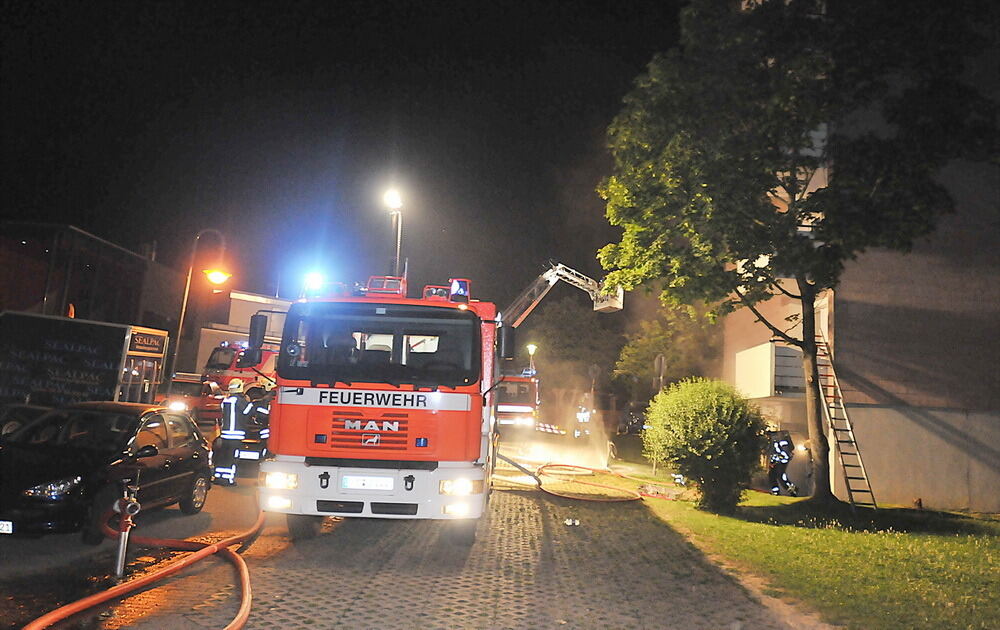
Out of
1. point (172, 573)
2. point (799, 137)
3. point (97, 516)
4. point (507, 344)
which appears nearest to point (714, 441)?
point (507, 344)

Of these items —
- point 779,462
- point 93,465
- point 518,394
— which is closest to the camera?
point 93,465

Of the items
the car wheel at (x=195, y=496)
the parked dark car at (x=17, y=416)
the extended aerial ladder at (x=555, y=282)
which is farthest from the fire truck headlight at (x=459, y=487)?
the extended aerial ladder at (x=555, y=282)

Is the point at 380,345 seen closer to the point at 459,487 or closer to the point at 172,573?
the point at 459,487

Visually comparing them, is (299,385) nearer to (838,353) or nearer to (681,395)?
(681,395)

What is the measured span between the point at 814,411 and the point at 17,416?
12526mm

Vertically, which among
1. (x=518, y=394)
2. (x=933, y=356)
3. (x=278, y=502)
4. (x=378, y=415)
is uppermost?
(x=933, y=356)

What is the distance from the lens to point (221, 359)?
887 inches

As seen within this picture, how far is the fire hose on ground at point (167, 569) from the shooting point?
16.2 feet

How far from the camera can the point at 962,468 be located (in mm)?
13867

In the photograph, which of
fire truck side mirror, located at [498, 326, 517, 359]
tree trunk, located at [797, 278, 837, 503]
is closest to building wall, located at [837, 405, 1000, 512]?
tree trunk, located at [797, 278, 837, 503]

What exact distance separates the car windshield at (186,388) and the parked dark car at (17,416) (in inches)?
486

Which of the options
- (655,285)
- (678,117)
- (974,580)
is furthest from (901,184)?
(974,580)

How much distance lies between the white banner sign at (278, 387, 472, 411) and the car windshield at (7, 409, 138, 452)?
93.3 inches

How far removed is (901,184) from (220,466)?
1190 centimetres
